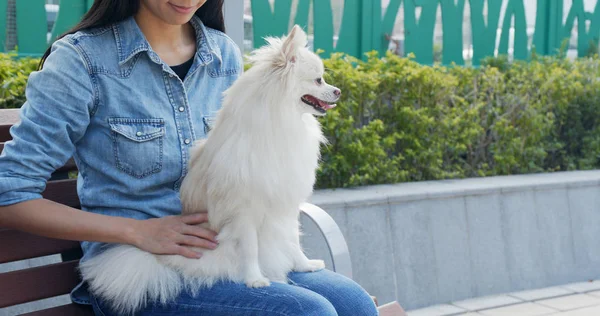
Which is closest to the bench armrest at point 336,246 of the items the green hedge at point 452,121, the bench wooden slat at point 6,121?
the bench wooden slat at point 6,121

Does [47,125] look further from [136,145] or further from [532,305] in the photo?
[532,305]

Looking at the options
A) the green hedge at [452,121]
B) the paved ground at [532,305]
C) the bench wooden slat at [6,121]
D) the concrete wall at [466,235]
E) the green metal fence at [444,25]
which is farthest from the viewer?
the green metal fence at [444,25]

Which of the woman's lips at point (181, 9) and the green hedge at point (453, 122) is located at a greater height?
the woman's lips at point (181, 9)

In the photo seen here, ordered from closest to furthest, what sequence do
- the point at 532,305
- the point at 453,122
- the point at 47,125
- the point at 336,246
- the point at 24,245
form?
the point at 47,125 → the point at 24,245 → the point at 336,246 → the point at 532,305 → the point at 453,122

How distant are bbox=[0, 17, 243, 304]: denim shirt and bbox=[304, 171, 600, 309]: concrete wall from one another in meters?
1.81

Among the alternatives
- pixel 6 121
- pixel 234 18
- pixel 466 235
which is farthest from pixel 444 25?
pixel 6 121

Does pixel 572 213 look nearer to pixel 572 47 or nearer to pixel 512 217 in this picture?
pixel 512 217

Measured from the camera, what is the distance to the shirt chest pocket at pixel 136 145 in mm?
2193

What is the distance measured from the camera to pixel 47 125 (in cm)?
207

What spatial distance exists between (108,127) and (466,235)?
2814 mm

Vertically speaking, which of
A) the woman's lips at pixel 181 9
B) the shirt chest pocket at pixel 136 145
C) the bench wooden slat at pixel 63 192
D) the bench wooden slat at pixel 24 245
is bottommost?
the bench wooden slat at pixel 24 245

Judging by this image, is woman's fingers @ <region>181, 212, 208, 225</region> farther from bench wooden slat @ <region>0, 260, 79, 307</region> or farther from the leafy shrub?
the leafy shrub

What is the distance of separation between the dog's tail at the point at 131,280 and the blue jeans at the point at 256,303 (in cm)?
4

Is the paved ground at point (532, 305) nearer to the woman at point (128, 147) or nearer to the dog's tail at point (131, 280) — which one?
the woman at point (128, 147)
